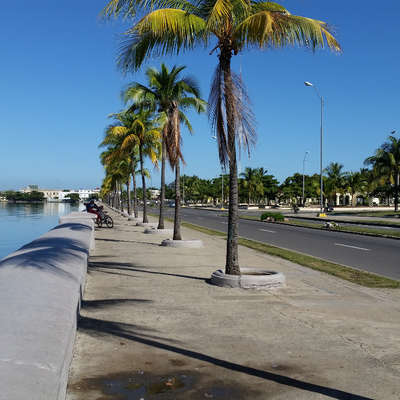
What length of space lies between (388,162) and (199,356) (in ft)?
196

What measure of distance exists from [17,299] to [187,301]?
378cm

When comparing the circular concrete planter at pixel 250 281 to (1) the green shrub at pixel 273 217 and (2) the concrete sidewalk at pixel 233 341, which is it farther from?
(1) the green shrub at pixel 273 217

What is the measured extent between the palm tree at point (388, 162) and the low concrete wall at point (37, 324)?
190 feet

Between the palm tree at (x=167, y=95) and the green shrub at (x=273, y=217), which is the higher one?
the palm tree at (x=167, y=95)

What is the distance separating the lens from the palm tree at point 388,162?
60.1 metres

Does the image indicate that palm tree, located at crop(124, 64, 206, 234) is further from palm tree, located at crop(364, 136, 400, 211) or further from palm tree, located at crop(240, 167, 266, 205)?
palm tree, located at crop(240, 167, 266, 205)

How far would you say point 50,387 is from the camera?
323cm

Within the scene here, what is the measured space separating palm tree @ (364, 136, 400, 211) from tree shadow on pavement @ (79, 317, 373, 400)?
2314 inches

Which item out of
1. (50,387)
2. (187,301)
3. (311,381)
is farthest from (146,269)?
(50,387)

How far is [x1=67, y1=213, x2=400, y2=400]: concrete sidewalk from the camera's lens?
15.1 ft

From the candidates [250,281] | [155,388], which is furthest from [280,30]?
[155,388]

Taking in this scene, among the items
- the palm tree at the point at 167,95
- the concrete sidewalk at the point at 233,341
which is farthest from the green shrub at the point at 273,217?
the concrete sidewalk at the point at 233,341

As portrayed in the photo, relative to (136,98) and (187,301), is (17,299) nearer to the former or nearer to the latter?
(187,301)

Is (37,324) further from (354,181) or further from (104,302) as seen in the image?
(354,181)
